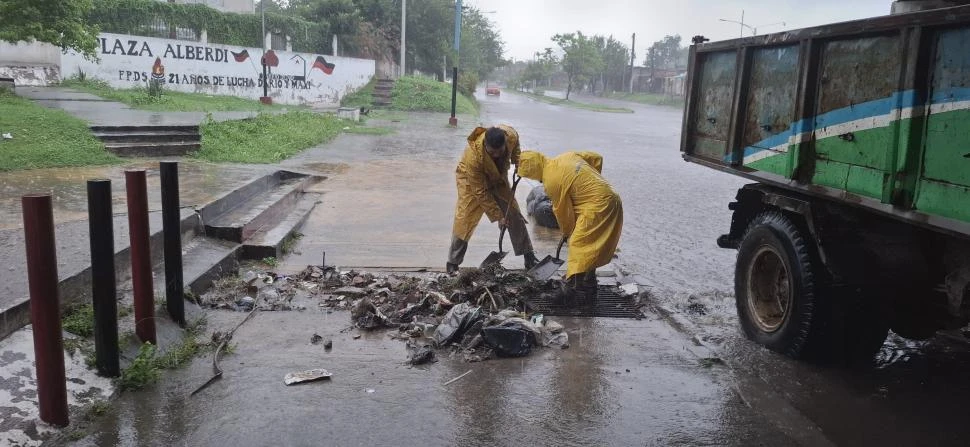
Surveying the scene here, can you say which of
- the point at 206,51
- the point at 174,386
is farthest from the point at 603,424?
the point at 206,51

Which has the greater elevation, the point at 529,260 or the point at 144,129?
the point at 144,129

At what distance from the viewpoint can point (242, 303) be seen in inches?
213

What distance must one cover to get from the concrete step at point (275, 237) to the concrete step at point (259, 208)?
0.34 ft

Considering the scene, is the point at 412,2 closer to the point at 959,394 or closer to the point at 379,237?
the point at 379,237

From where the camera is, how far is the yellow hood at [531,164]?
5.84 m

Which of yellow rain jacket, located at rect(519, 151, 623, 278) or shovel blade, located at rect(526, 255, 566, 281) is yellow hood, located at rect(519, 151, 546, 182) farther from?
shovel blade, located at rect(526, 255, 566, 281)

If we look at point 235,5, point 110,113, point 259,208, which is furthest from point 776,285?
point 235,5

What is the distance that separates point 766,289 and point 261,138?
38.5 feet

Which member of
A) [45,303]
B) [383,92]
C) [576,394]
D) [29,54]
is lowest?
[576,394]

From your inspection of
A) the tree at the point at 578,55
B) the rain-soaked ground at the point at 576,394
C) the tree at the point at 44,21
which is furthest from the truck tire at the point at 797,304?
the tree at the point at 578,55

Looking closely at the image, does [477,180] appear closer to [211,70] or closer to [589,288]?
[589,288]

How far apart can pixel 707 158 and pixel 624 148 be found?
599 inches

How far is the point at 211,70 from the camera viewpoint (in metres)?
29.2

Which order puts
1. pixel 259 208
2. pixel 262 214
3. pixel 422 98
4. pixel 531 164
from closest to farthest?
1. pixel 531 164
2. pixel 262 214
3. pixel 259 208
4. pixel 422 98
